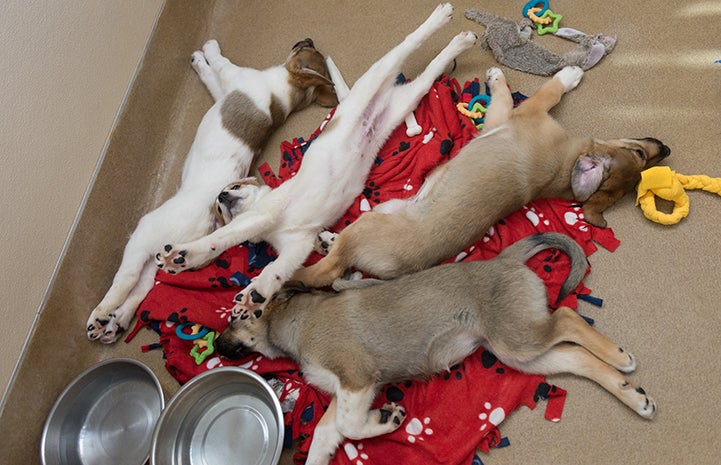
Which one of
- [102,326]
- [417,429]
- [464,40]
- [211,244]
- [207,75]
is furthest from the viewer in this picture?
[207,75]

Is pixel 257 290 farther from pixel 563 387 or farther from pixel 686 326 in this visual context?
pixel 686 326

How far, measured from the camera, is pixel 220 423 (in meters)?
2.72

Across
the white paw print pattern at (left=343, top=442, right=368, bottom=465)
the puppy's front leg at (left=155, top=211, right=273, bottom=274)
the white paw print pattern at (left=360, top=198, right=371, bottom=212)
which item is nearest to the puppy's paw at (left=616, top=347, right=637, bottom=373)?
the white paw print pattern at (left=343, top=442, right=368, bottom=465)

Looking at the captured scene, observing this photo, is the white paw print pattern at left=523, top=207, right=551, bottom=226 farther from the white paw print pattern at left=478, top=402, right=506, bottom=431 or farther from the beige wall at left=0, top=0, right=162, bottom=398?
the beige wall at left=0, top=0, right=162, bottom=398

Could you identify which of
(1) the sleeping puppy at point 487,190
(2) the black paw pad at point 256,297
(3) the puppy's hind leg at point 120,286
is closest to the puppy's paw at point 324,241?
(1) the sleeping puppy at point 487,190

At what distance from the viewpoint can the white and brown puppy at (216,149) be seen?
2832 mm

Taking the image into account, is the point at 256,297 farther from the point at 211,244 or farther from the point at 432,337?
the point at 432,337

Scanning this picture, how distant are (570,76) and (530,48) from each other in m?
0.33

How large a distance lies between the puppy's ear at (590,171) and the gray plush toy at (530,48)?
0.73 meters

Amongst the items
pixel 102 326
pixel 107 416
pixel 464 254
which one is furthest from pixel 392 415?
pixel 102 326

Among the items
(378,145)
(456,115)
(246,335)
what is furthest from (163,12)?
(246,335)

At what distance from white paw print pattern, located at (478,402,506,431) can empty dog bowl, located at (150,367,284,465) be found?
3.05 ft

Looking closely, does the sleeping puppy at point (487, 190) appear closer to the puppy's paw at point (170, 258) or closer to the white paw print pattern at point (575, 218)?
the white paw print pattern at point (575, 218)

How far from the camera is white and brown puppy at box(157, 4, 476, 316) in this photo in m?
2.62
